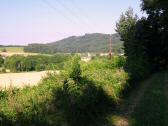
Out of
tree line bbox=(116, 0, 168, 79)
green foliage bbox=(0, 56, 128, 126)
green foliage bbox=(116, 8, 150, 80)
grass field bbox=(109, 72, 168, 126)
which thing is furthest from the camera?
tree line bbox=(116, 0, 168, 79)

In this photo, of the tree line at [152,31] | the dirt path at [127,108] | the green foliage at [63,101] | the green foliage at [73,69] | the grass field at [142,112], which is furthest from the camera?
the tree line at [152,31]

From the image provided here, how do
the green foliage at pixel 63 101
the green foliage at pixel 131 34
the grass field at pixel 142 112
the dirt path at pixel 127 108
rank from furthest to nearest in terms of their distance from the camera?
the green foliage at pixel 131 34 → the dirt path at pixel 127 108 → the grass field at pixel 142 112 → the green foliage at pixel 63 101

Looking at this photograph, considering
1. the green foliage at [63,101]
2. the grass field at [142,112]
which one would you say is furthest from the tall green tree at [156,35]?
the green foliage at [63,101]

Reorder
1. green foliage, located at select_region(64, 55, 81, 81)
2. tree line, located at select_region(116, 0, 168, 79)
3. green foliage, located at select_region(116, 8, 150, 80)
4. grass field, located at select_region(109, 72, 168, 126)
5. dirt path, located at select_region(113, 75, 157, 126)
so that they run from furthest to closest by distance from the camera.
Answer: tree line, located at select_region(116, 0, 168, 79) → green foliage, located at select_region(116, 8, 150, 80) → green foliage, located at select_region(64, 55, 81, 81) → dirt path, located at select_region(113, 75, 157, 126) → grass field, located at select_region(109, 72, 168, 126)

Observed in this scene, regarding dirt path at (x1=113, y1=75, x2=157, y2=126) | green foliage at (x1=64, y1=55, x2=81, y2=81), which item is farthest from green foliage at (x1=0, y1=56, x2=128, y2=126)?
dirt path at (x1=113, y1=75, x2=157, y2=126)

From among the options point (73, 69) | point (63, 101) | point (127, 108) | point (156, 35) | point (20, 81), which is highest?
point (156, 35)

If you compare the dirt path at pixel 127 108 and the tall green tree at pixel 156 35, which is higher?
the tall green tree at pixel 156 35

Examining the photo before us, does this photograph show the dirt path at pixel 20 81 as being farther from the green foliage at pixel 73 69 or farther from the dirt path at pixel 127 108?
the dirt path at pixel 127 108

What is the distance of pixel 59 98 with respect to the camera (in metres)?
11.2

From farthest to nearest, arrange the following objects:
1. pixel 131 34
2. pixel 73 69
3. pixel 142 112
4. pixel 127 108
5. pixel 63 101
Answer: pixel 131 34, pixel 127 108, pixel 142 112, pixel 73 69, pixel 63 101

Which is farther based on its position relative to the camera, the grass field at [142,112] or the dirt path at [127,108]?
the dirt path at [127,108]

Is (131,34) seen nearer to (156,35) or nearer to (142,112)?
(156,35)

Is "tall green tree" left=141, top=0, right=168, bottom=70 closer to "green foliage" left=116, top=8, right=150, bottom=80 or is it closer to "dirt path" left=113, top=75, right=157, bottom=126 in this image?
"green foliage" left=116, top=8, right=150, bottom=80

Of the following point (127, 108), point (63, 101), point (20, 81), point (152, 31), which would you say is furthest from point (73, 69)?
point (152, 31)
